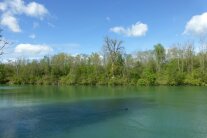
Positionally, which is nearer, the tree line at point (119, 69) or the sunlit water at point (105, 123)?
the sunlit water at point (105, 123)

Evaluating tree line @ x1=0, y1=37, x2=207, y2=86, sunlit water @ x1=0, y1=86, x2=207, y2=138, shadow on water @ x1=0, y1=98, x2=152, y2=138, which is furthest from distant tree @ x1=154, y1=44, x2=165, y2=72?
shadow on water @ x1=0, y1=98, x2=152, y2=138

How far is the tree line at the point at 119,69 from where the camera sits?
78.8 metres

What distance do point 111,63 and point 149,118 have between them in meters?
61.8

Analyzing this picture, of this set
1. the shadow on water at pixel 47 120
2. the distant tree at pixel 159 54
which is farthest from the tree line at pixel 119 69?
the shadow on water at pixel 47 120

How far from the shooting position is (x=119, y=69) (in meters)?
86.1

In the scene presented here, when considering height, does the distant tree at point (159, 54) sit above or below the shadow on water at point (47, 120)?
above

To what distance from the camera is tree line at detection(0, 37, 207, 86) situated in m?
78.8

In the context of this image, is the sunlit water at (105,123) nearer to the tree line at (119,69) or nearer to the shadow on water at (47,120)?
the shadow on water at (47,120)

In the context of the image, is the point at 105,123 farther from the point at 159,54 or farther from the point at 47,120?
the point at 159,54

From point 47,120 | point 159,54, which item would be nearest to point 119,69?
point 159,54

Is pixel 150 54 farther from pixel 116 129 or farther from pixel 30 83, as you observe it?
pixel 116 129

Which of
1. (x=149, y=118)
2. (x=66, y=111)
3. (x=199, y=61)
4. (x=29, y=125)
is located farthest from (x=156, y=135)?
(x=199, y=61)

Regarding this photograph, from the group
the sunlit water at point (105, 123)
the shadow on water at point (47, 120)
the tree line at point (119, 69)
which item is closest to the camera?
the sunlit water at point (105, 123)

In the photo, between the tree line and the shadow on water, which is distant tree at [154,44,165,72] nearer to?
the tree line
